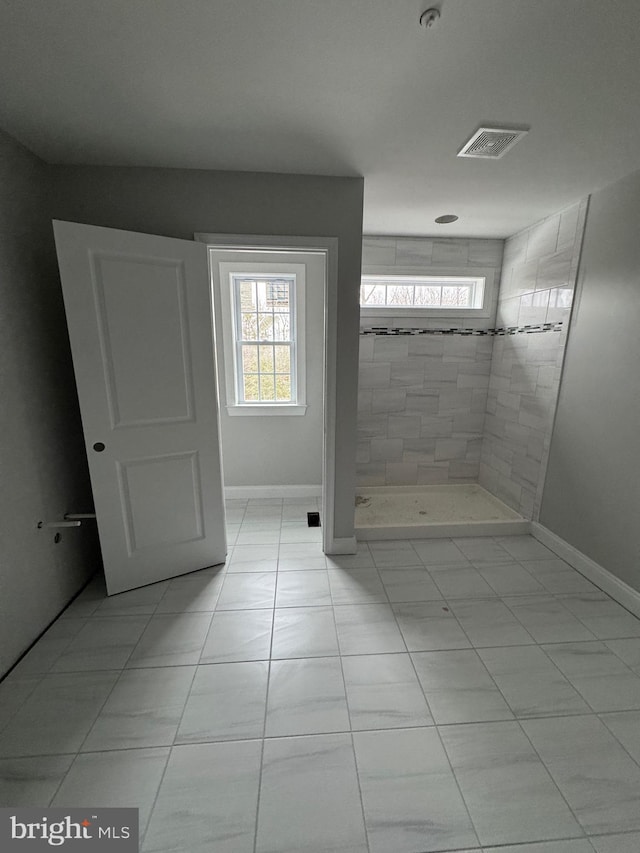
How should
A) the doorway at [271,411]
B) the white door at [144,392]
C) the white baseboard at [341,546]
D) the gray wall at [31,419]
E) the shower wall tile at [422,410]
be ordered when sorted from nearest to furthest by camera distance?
the gray wall at [31,419]
the white door at [144,392]
the white baseboard at [341,546]
the doorway at [271,411]
the shower wall tile at [422,410]

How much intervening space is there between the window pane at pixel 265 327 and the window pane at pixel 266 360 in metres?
0.10

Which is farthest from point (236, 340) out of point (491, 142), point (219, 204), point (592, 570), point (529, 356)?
point (592, 570)

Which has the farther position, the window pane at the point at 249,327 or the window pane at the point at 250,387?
the window pane at the point at 250,387

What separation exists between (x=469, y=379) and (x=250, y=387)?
2174mm

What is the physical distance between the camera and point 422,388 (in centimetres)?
321

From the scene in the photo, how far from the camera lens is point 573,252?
2238mm

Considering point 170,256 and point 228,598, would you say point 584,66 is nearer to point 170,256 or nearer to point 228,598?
point 170,256

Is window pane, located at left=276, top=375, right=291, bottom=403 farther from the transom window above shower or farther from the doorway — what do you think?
the transom window above shower

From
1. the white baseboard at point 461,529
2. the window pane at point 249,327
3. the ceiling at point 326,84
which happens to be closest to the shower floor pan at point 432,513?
the white baseboard at point 461,529

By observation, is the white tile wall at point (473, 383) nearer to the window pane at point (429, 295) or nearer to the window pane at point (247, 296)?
the window pane at point (429, 295)

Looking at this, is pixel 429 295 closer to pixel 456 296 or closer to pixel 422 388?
pixel 456 296

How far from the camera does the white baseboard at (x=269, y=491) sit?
3311 millimetres

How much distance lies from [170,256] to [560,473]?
290cm

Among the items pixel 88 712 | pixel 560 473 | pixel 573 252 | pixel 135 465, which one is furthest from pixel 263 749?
pixel 573 252
